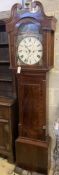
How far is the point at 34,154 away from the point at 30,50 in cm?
110

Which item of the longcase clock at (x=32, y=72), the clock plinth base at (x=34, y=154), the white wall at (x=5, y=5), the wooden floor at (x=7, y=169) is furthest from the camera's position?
the white wall at (x=5, y=5)

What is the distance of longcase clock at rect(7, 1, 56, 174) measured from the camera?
6.27 feet

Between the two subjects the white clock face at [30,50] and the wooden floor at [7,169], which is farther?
the wooden floor at [7,169]

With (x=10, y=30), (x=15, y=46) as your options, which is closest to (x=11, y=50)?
(x=15, y=46)

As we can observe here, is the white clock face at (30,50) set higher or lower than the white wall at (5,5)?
lower

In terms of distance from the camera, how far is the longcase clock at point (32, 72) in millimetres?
1912

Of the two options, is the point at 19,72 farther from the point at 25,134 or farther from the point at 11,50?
the point at 25,134

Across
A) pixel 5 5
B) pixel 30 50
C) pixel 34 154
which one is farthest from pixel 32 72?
pixel 5 5

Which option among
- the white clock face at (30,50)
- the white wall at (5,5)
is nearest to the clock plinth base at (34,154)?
the white clock face at (30,50)

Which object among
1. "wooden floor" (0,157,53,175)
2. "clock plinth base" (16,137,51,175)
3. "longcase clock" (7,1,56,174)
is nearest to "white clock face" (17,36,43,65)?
"longcase clock" (7,1,56,174)

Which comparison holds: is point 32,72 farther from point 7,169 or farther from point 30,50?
point 7,169

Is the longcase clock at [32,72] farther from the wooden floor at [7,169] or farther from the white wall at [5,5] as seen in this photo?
the white wall at [5,5]

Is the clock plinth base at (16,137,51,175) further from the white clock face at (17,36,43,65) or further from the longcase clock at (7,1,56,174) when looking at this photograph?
the white clock face at (17,36,43,65)

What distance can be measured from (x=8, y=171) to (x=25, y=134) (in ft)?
1.60
